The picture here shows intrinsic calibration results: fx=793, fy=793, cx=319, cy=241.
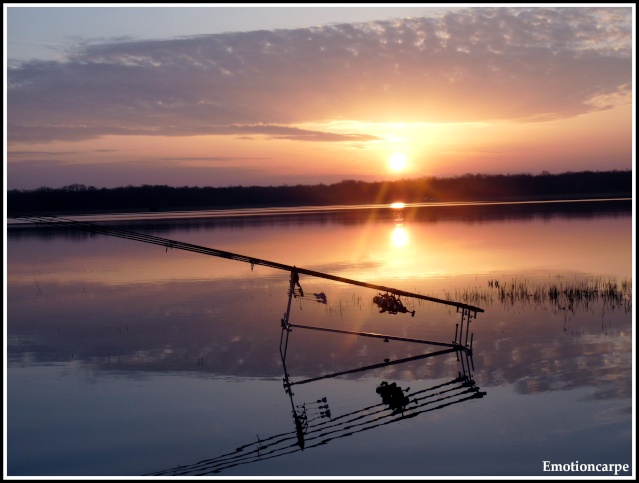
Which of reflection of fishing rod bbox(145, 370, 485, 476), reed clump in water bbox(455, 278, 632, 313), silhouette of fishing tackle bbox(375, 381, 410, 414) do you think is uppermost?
reed clump in water bbox(455, 278, 632, 313)

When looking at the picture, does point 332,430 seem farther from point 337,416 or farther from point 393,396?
point 393,396

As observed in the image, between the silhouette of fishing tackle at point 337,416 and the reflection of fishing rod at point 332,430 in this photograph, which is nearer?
the reflection of fishing rod at point 332,430

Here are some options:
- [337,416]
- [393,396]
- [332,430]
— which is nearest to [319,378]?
[393,396]

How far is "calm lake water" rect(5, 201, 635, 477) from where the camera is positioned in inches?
500

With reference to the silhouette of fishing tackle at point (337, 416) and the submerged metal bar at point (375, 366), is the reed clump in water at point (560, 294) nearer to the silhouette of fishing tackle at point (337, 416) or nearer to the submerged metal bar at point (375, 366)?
the submerged metal bar at point (375, 366)

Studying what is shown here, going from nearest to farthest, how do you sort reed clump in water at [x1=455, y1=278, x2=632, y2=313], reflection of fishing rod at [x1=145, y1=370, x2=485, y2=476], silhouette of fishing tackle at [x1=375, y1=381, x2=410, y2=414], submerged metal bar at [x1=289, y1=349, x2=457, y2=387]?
1. reflection of fishing rod at [x1=145, y1=370, x2=485, y2=476]
2. silhouette of fishing tackle at [x1=375, y1=381, x2=410, y2=414]
3. submerged metal bar at [x1=289, y1=349, x2=457, y2=387]
4. reed clump in water at [x1=455, y1=278, x2=632, y2=313]

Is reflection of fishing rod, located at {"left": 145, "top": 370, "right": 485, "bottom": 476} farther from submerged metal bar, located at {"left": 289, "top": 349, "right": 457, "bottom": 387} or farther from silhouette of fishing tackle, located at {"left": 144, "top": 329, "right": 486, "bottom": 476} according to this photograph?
submerged metal bar, located at {"left": 289, "top": 349, "right": 457, "bottom": 387}

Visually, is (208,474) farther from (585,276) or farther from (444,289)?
(585,276)

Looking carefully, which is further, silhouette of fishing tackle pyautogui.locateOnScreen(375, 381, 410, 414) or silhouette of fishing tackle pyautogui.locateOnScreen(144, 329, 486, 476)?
silhouette of fishing tackle pyautogui.locateOnScreen(375, 381, 410, 414)

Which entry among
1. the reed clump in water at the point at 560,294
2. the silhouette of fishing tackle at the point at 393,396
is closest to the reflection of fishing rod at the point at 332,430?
the silhouette of fishing tackle at the point at 393,396

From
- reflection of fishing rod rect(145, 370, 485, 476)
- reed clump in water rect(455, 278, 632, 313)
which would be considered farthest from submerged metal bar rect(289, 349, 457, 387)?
reed clump in water rect(455, 278, 632, 313)

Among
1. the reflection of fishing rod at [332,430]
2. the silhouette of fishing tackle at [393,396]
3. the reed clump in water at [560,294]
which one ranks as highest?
the reed clump in water at [560,294]

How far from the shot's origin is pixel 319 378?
56.6 ft

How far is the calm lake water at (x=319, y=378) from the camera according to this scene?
12.7 m
